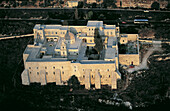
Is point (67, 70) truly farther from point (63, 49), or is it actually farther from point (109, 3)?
point (109, 3)

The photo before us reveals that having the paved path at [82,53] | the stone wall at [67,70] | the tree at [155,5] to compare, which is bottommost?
the stone wall at [67,70]

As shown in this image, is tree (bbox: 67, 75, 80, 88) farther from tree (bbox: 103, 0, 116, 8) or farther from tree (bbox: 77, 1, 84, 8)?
tree (bbox: 103, 0, 116, 8)

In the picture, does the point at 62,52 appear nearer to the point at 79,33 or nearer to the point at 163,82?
the point at 79,33

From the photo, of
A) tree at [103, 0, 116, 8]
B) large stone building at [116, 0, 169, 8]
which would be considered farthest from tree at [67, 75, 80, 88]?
large stone building at [116, 0, 169, 8]

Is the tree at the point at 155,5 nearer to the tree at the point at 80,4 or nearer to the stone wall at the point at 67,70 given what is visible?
the tree at the point at 80,4

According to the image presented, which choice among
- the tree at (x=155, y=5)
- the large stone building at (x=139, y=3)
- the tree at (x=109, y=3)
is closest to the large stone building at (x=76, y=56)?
the tree at (x=155, y=5)

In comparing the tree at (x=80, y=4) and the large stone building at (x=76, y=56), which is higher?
the tree at (x=80, y=4)

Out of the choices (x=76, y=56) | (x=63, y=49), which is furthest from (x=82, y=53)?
(x=63, y=49)

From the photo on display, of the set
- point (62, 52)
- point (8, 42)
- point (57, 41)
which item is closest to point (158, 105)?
point (62, 52)

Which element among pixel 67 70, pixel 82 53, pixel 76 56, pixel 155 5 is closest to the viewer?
pixel 67 70
